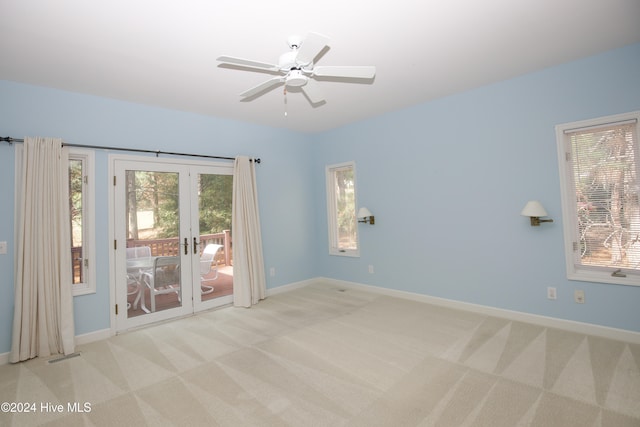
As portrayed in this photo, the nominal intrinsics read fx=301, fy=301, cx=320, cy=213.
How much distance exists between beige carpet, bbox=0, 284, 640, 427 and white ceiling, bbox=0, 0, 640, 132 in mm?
2744

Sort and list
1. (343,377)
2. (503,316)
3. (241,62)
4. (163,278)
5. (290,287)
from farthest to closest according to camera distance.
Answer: (290,287), (163,278), (503,316), (343,377), (241,62)

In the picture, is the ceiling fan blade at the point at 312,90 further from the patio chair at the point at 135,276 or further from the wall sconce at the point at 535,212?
the patio chair at the point at 135,276

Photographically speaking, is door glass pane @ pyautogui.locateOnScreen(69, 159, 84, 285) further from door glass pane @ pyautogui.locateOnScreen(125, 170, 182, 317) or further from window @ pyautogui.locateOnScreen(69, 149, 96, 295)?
door glass pane @ pyautogui.locateOnScreen(125, 170, 182, 317)

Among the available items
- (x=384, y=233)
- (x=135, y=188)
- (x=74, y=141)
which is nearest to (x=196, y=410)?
(x=135, y=188)

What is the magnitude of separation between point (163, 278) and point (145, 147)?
167cm

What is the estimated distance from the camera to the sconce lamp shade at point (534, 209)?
312 cm

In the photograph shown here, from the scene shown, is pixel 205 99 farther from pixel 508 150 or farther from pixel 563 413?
pixel 563 413

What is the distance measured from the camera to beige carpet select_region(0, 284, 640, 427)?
1.99 m

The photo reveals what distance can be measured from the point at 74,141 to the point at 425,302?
4690 mm

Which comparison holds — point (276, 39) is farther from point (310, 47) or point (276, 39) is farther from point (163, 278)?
point (163, 278)

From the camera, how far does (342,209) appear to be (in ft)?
17.7

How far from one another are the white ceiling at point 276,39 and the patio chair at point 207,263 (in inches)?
80.3

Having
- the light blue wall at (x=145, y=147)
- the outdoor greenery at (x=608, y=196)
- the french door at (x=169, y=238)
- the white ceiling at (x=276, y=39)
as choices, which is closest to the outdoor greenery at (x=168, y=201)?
the french door at (x=169, y=238)

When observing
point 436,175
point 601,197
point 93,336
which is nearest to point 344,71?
point 436,175
